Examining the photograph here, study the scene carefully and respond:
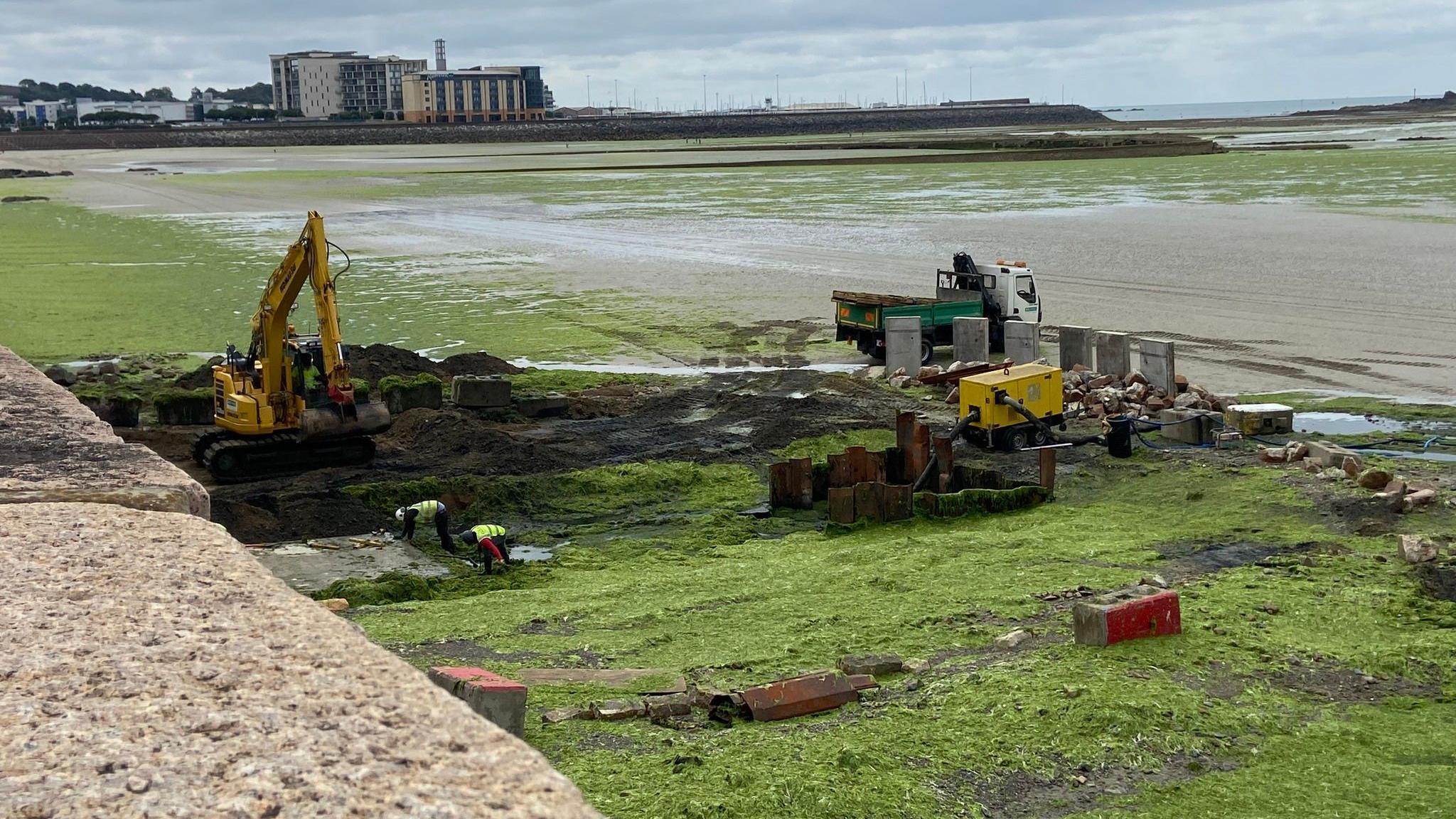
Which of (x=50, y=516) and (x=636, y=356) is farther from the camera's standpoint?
(x=636, y=356)

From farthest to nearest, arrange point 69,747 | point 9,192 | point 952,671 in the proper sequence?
1. point 9,192
2. point 952,671
3. point 69,747

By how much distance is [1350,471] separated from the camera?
18.3 m

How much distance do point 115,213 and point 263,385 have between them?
181 ft

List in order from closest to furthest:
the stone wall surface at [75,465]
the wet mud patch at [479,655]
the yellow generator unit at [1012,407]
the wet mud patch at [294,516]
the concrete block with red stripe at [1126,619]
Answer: the stone wall surface at [75,465] < the concrete block with red stripe at [1126,619] < the wet mud patch at [479,655] < the wet mud patch at [294,516] < the yellow generator unit at [1012,407]

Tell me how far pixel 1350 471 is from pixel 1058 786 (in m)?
11.1

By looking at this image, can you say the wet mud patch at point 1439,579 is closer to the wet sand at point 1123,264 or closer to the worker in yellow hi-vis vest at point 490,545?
the worker in yellow hi-vis vest at point 490,545

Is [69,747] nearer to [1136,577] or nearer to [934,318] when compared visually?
[1136,577]

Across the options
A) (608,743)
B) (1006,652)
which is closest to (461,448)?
(1006,652)

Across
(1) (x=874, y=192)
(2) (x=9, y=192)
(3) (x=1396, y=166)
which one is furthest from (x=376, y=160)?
(3) (x=1396, y=166)

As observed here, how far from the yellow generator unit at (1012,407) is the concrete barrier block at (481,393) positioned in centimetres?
800

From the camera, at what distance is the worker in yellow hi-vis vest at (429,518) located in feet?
56.7

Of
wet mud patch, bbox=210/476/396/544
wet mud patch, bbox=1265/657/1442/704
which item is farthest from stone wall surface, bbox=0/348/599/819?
wet mud patch, bbox=210/476/396/544

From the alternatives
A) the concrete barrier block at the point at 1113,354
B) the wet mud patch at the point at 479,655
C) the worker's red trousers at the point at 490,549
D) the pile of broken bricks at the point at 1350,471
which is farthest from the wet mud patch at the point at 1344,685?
the concrete barrier block at the point at 1113,354

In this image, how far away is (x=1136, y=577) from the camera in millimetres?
14227
